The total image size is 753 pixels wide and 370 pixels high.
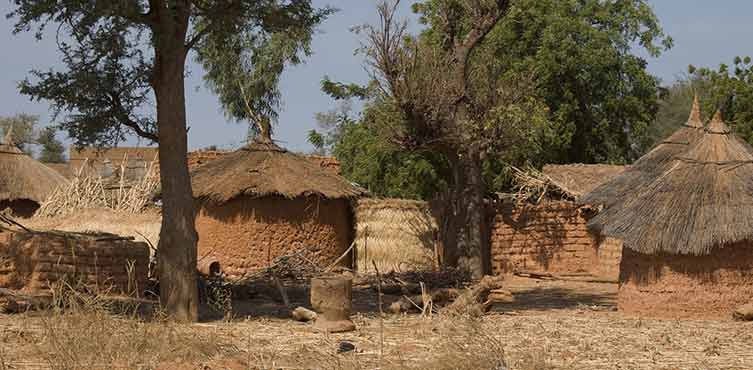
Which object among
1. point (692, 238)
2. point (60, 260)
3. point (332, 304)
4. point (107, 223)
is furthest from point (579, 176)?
point (60, 260)

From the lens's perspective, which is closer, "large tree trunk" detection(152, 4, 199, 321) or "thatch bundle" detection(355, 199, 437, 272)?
"large tree trunk" detection(152, 4, 199, 321)

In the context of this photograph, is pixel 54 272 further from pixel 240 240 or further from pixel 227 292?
pixel 240 240

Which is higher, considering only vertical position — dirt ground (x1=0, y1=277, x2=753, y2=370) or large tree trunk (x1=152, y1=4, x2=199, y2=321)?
large tree trunk (x1=152, y1=4, x2=199, y2=321)

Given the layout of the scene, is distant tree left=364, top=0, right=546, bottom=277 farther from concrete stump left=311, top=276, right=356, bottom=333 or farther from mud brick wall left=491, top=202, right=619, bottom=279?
concrete stump left=311, top=276, right=356, bottom=333

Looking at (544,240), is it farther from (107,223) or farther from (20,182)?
(20,182)

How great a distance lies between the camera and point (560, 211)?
19625mm

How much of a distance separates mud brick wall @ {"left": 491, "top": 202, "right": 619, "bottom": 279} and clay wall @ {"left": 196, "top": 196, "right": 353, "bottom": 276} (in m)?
3.93

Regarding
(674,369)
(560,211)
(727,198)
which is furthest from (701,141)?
(560,211)

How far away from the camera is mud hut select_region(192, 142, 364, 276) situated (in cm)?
1772

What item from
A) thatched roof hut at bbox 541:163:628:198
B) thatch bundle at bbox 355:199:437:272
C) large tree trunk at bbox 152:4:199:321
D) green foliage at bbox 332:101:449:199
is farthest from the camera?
green foliage at bbox 332:101:449:199

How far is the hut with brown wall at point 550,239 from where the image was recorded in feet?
63.6

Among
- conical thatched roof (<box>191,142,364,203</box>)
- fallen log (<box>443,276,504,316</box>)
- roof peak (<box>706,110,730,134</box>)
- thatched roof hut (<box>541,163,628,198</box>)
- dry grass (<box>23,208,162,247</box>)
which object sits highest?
roof peak (<box>706,110,730,134</box>)

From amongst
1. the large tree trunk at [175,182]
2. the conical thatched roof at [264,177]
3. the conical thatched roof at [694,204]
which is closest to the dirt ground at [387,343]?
the large tree trunk at [175,182]

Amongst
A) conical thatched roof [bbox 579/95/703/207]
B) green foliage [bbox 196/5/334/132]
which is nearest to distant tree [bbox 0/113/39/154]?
green foliage [bbox 196/5/334/132]
